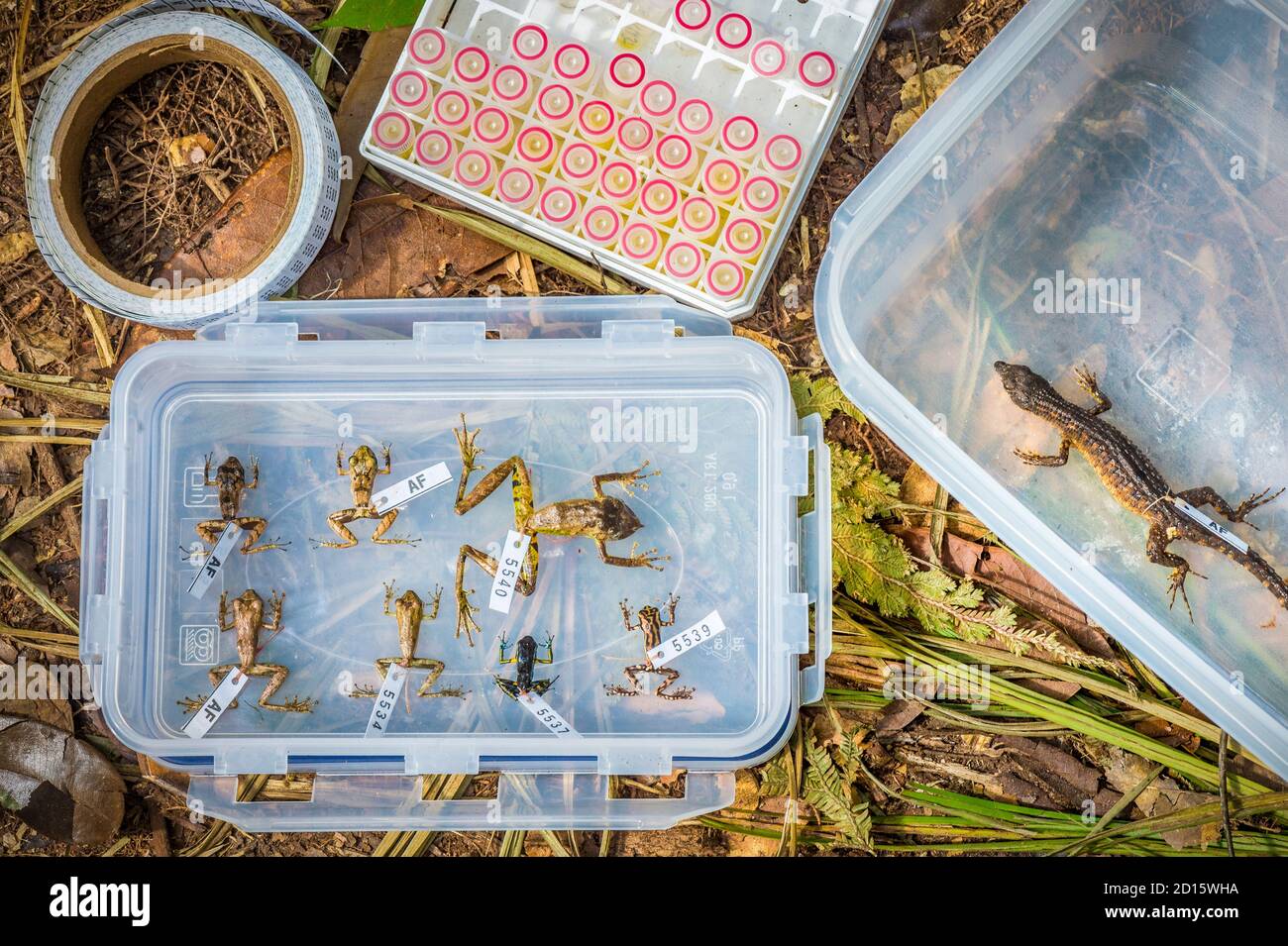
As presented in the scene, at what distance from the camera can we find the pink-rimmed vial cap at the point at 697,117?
257 cm

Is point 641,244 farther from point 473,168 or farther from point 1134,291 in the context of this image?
point 1134,291

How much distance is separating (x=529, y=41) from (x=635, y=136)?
15.7 inches

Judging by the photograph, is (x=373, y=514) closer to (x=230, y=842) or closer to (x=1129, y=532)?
(x=230, y=842)

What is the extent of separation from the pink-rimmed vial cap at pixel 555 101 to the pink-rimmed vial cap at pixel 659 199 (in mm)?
319

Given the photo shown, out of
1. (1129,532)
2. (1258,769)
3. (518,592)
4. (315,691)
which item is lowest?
(1258,769)

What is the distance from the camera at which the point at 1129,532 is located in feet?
8.58

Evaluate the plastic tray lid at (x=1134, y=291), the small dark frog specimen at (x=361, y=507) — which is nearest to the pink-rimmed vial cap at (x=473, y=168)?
the small dark frog specimen at (x=361, y=507)

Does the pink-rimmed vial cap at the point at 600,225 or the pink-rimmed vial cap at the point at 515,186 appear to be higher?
the pink-rimmed vial cap at the point at 515,186

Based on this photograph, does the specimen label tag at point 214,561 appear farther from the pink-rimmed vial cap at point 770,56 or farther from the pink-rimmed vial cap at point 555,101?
the pink-rimmed vial cap at point 770,56

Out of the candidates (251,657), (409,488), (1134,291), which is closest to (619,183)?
(409,488)

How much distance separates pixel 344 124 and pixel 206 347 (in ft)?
2.47

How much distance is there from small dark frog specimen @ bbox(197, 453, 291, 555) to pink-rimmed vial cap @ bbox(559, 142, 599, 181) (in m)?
1.23

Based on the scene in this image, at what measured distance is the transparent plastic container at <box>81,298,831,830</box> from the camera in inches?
95.6

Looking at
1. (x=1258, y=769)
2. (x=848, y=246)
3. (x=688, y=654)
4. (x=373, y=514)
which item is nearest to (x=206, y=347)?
(x=373, y=514)
